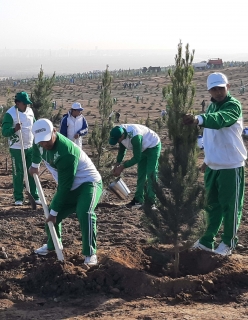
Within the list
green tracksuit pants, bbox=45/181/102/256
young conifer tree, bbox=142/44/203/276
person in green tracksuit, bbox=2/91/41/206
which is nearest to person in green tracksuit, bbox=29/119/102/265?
green tracksuit pants, bbox=45/181/102/256

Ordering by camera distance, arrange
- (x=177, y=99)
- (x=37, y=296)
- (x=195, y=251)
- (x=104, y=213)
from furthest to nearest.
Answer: (x=104, y=213) < (x=195, y=251) < (x=37, y=296) < (x=177, y=99)

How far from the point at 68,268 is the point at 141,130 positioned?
296cm

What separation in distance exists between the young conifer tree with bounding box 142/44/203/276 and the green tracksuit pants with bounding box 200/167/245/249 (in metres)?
0.31

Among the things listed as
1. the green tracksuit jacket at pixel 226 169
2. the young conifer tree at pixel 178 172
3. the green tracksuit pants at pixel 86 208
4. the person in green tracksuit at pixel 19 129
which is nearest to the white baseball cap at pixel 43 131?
the green tracksuit pants at pixel 86 208

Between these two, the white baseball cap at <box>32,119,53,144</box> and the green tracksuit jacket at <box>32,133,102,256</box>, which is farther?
the green tracksuit jacket at <box>32,133,102,256</box>

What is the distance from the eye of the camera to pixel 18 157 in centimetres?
797

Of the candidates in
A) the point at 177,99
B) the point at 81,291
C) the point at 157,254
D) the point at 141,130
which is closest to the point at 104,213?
the point at 141,130

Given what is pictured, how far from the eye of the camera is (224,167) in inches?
209

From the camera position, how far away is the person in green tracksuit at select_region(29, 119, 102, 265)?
5020 mm

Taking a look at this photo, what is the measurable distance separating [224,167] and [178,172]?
72cm

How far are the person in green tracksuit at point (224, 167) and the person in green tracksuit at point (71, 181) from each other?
1258 millimetres

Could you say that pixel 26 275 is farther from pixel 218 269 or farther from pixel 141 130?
pixel 141 130

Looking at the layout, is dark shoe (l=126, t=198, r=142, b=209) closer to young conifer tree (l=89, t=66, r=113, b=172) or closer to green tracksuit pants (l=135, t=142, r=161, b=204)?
green tracksuit pants (l=135, t=142, r=161, b=204)

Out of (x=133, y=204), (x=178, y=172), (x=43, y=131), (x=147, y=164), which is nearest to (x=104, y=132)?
(x=133, y=204)
